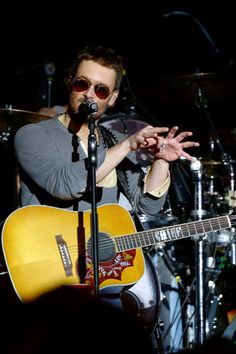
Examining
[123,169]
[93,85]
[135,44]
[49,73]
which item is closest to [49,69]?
[49,73]

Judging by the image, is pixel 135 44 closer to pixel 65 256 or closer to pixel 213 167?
pixel 213 167

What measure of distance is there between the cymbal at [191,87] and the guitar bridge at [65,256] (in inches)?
90.1

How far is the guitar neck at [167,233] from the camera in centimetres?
331

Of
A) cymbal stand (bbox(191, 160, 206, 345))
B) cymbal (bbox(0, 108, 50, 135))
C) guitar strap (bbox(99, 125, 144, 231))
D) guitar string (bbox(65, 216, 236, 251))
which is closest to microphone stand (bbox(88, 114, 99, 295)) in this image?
guitar string (bbox(65, 216, 236, 251))

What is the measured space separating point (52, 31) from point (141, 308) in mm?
3938

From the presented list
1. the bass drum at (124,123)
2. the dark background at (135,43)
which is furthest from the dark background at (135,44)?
the bass drum at (124,123)

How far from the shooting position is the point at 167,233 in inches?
134

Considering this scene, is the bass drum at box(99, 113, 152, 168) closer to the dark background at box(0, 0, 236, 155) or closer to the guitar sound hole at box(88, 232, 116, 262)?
the dark background at box(0, 0, 236, 155)

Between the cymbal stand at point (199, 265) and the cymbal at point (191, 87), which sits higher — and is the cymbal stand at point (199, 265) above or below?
below

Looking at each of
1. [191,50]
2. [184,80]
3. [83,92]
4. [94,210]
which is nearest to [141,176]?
[83,92]

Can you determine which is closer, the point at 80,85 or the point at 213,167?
the point at 80,85

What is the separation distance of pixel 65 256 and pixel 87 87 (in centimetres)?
103

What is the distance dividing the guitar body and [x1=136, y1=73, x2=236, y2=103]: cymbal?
6.62 ft

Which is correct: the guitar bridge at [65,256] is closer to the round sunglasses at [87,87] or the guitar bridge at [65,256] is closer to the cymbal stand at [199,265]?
the round sunglasses at [87,87]
